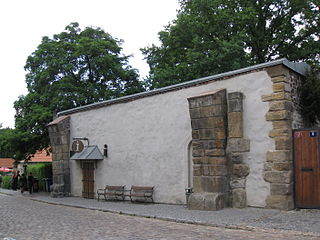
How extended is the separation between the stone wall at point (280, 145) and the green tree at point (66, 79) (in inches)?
504

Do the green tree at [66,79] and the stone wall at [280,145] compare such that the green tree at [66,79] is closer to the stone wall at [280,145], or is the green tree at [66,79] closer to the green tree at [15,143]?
the green tree at [15,143]

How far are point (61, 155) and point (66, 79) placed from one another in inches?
209

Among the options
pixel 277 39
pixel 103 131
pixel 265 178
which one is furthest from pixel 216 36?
pixel 265 178

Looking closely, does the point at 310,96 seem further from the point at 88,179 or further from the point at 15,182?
the point at 15,182

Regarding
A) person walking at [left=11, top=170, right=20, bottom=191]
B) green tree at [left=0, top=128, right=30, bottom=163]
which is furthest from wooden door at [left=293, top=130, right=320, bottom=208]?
person walking at [left=11, top=170, right=20, bottom=191]

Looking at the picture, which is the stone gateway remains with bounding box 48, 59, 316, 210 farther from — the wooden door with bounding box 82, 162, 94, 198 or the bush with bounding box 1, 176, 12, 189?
the bush with bounding box 1, 176, 12, 189

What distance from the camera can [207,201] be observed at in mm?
10852

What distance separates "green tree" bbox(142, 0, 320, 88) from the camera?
2061 centimetres

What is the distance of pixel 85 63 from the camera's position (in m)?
22.3

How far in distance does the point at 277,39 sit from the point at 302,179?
13.6 m

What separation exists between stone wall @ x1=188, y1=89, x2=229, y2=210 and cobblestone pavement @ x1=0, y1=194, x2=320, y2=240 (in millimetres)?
1762

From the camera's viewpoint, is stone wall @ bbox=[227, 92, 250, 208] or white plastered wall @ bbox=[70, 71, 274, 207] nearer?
white plastered wall @ bbox=[70, 71, 274, 207]

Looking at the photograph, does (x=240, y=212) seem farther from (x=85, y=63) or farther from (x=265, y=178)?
(x=85, y=63)

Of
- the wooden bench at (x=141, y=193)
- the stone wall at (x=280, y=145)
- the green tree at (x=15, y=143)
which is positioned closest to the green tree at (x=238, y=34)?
the green tree at (x=15, y=143)
